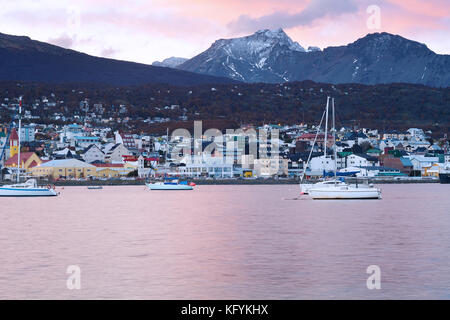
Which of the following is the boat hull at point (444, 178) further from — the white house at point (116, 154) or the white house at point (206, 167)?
the white house at point (116, 154)

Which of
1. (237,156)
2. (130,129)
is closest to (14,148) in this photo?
(237,156)

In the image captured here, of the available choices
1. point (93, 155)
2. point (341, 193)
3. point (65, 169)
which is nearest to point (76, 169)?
point (65, 169)

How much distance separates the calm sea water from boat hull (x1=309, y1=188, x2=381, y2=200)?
11366 millimetres

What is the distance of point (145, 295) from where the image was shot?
1585 cm

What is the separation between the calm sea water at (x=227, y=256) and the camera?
16.4 meters

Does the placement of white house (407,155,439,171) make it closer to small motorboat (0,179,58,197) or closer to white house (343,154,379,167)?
white house (343,154,379,167)

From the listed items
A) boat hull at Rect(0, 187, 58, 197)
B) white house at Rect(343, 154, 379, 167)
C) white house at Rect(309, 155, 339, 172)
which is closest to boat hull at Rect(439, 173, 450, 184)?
white house at Rect(343, 154, 379, 167)

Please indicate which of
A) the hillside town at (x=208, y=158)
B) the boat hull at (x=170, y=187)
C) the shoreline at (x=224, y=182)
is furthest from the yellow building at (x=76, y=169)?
the boat hull at (x=170, y=187)

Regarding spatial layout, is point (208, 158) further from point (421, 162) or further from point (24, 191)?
point (24, 191)

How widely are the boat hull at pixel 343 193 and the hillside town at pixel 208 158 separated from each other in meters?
42.8

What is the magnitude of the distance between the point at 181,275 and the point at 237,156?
11402cm

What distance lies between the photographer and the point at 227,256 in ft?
73.6

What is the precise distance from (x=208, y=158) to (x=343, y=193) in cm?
7079
